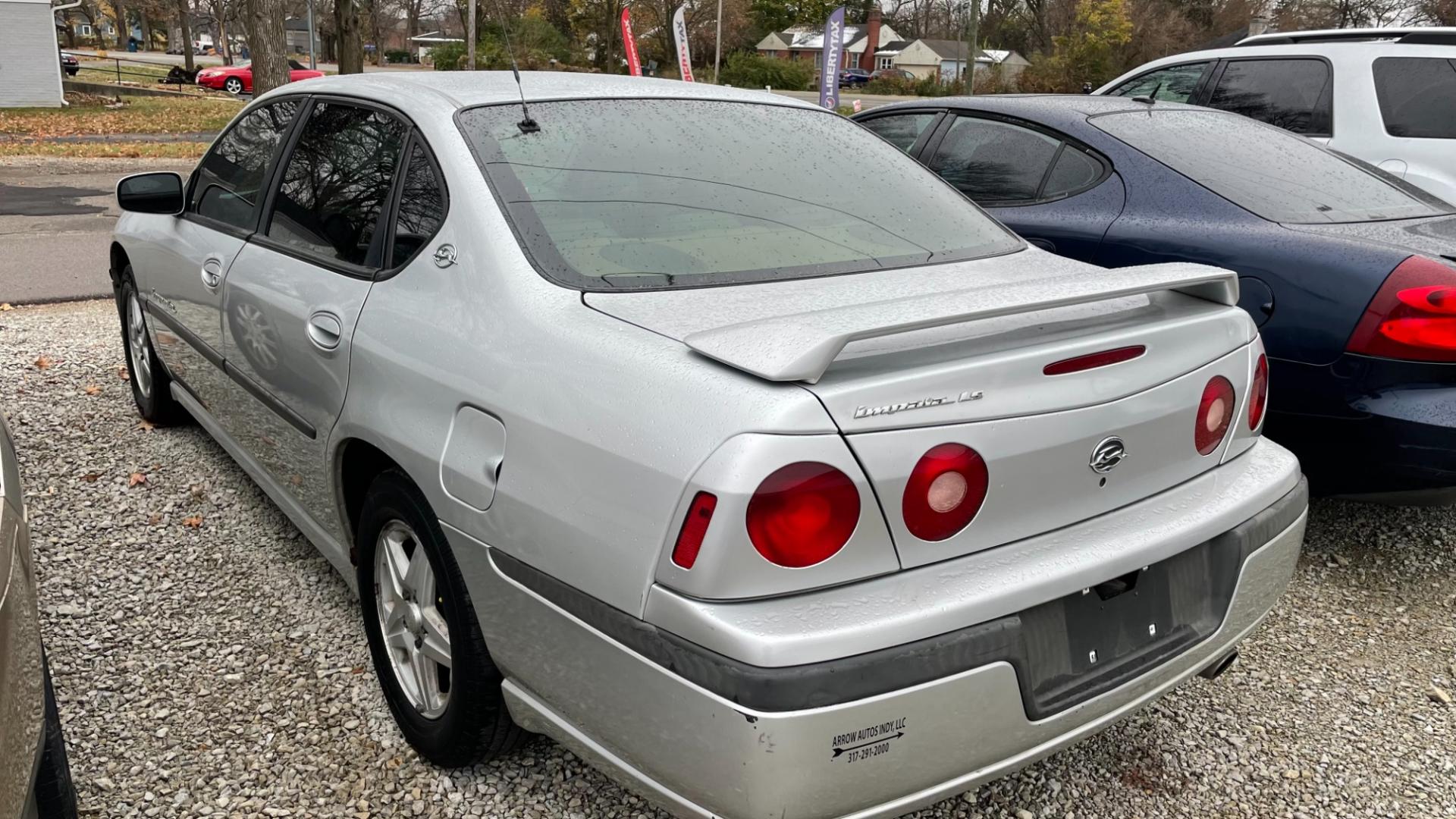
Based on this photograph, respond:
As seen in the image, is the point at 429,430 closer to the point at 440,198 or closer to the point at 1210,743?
the point at 440,198

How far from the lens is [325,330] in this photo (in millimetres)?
2615

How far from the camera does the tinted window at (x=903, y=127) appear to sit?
499 centimetres

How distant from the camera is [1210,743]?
8.92 feet

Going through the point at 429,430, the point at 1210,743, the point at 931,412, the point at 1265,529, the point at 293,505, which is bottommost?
the point at 1210,743

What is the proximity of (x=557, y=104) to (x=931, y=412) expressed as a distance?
1469mm

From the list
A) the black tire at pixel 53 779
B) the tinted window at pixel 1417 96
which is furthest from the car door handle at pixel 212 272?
the tinted window at pixel 1417 96

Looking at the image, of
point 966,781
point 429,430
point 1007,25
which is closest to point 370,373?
point 429,430

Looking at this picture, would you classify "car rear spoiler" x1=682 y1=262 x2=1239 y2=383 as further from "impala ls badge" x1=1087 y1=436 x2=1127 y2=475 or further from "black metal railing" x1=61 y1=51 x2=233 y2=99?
"black metal railing" x1=61 y1=51 x2=233 y2=99

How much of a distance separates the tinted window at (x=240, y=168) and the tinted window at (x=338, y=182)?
0.22 metres

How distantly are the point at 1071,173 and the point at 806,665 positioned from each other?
10.2 ft

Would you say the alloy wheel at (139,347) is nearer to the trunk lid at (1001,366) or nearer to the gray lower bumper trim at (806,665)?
the trunk lid at (1001,366)

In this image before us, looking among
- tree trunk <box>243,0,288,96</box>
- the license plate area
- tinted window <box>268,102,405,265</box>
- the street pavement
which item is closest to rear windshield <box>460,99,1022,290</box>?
tinted window <box>268,102,405,265</box>

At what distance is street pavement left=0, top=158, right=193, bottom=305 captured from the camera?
7.80m

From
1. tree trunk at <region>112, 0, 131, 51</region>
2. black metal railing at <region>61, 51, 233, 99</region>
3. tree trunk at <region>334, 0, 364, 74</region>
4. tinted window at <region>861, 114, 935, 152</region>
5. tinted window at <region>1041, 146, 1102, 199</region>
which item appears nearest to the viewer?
tinted window at <region>1041, 146, 1102, 199</region>
